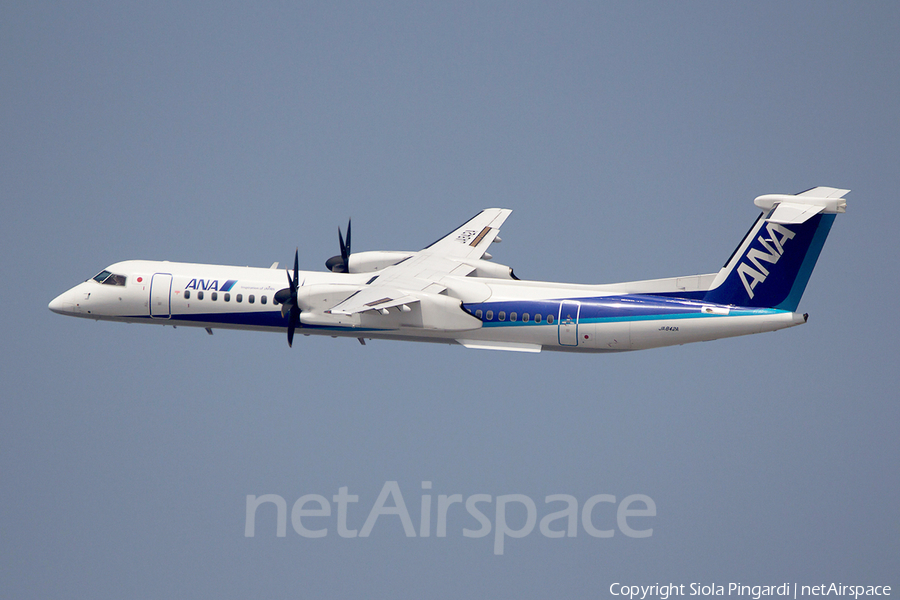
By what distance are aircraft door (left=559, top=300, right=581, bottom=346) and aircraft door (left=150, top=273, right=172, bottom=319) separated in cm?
1344

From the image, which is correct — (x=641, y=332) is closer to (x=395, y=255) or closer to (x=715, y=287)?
(x=715, y=287)

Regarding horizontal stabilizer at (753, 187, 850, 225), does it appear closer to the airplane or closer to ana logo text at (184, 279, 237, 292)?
the airplane

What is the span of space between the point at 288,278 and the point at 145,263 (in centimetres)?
647

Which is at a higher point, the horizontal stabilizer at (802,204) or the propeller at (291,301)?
the horizontal stabilizer at (802,204)

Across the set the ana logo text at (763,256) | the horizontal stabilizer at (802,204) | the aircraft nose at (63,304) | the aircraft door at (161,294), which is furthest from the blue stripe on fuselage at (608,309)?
the aircraft nose at (63,304)

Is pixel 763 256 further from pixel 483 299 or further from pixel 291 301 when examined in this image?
pixel 291 301

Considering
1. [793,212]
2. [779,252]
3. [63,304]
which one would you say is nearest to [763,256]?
[779,252]

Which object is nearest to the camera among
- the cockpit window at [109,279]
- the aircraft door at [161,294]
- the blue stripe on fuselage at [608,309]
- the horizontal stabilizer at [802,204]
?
the horizontal stabilizer at [802,204]

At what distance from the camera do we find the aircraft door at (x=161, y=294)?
134 ft

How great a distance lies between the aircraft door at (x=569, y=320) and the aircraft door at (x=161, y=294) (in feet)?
44.1

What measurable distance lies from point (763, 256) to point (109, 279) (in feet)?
72.5

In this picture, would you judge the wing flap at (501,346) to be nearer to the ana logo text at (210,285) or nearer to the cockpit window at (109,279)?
the ana logo text at (210,285)

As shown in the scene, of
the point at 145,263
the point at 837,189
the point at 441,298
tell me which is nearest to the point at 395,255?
the point at 441,298

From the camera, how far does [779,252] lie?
36.9 m
